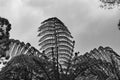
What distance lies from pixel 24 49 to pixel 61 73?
1.26 meters

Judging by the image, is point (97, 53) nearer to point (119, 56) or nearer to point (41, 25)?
point (119, 56)

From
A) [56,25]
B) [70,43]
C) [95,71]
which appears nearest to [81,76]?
[95,71]

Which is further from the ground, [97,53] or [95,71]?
[97,53]

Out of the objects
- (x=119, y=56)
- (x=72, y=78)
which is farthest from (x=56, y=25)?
(x=119, y=56)

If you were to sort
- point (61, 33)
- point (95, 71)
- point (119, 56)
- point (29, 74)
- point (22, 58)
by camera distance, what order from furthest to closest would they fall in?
point (119, 56)
point (61, 33)
point (95, 71)
point (29, 74)
point (22, 58)

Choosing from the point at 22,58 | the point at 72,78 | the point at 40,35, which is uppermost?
the point at 40,35

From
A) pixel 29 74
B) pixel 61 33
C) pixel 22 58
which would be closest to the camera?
pixel 22 58

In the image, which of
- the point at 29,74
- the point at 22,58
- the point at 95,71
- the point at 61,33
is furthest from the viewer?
the point at 61,33

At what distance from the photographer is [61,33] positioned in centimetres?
714

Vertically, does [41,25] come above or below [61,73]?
above

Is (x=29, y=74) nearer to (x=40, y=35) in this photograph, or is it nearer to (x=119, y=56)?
(x=40, y=35)

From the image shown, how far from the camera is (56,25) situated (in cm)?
712

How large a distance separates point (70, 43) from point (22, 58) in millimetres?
1703

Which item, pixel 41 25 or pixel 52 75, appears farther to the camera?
pixel 41 25
